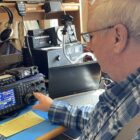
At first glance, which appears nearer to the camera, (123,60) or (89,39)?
(123,60)

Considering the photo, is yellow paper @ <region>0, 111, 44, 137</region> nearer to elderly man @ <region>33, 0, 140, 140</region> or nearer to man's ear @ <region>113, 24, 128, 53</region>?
elderly man @ <region>33, 0, 140, 140</region>

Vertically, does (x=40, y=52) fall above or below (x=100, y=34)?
below

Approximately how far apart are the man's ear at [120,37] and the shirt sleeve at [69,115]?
0.52m

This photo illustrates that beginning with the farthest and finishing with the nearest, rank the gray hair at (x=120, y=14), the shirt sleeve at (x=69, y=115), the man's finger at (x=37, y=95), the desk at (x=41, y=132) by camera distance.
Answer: the man's finger at (x=37, y=95)
the shirt sleeve at (x=69, y=115)
the desk at (x=41, y=132)
the gray hair at (x=120, y=14)

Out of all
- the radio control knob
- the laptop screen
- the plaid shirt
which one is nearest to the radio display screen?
the radio control knob

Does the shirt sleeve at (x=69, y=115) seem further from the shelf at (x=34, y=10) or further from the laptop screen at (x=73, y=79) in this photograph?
the shelf at (x=34, y=10)

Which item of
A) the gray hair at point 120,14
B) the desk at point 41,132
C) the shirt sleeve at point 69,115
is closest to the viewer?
the gray hair at point 120,14

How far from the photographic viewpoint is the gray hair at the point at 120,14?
2.40 feet

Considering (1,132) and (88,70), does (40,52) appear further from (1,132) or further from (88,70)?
(1,132)

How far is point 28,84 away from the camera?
1.36 m

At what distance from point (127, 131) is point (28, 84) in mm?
700

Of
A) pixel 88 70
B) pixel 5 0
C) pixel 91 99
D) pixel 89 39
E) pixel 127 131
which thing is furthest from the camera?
pixel 88 70

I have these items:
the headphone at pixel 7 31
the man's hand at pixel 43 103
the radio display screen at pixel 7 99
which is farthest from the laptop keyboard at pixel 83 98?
the headphone at pixel 7 31

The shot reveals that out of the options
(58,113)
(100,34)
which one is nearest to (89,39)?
(100,34)
